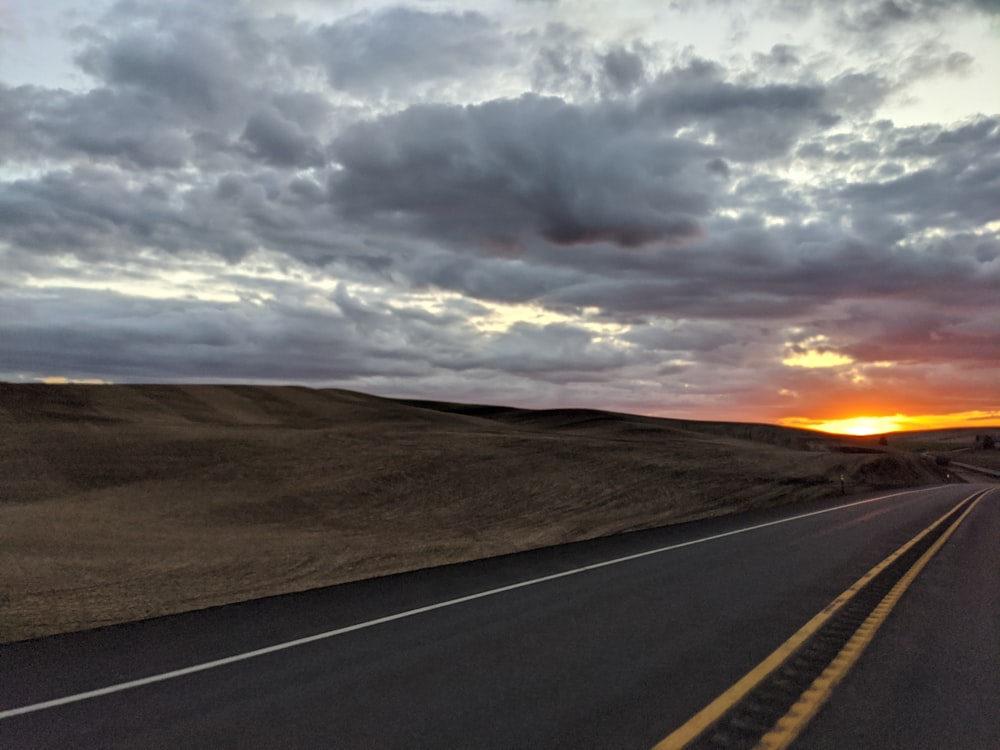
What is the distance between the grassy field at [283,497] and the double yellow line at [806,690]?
8.27 meters

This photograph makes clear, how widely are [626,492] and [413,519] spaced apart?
1024cm

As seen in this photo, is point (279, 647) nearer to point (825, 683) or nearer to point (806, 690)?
point (806, 690)

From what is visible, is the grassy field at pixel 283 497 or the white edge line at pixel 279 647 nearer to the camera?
the white edge line at pixel 279 647

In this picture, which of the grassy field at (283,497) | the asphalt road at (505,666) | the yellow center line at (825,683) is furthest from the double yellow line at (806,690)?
the grassy field at (283,497)

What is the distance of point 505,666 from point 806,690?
2685 mm

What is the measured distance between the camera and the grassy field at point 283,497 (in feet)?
50.2

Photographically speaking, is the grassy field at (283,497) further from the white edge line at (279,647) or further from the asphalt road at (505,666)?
the white edge line at (279,647)

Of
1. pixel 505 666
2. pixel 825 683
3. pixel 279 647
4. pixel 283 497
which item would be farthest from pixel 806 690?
pixel 283 497

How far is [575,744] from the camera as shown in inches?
224

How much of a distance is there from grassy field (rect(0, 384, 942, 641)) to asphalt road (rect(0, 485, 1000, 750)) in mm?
2837

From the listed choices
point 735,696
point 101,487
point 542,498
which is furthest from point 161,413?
point 735,696

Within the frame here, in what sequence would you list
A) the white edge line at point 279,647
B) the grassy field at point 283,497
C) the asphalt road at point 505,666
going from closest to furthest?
the asphalt road at point 505,666 < the white edge line at point 279,647 < the grassy field at point 283,497

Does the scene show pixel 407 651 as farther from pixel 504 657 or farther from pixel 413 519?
pixel 413 519

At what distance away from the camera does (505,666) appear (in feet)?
25.3
